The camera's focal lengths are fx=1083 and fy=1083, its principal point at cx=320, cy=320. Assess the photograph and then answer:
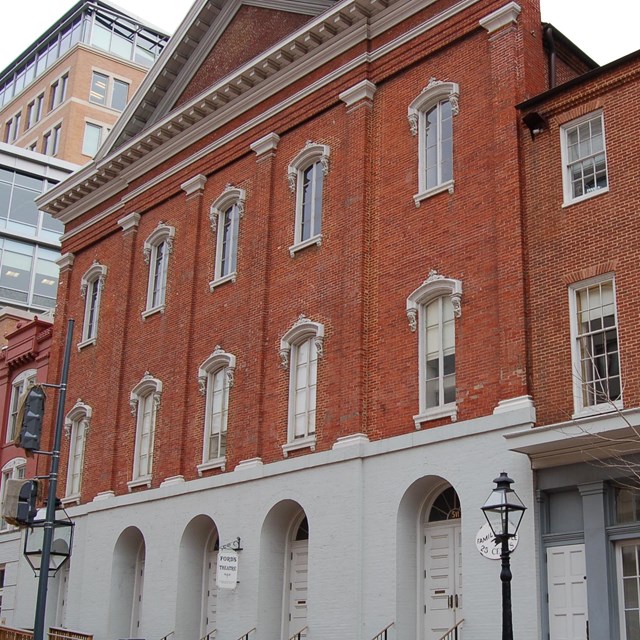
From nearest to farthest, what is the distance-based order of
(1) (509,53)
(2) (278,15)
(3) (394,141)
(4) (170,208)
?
(1) (509,53), (3) (394,141), (2) (278,15), (4) (170,208)

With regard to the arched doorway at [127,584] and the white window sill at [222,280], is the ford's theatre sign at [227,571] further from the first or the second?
the white window sill at [222,280]

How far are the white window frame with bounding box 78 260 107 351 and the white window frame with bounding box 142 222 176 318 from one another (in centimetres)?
265

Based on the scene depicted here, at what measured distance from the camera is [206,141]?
29.8 metres

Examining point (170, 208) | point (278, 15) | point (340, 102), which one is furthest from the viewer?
point (170, 208)

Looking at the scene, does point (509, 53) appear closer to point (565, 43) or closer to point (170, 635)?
point (565, 43)

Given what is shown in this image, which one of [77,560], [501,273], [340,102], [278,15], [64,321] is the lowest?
[77,560]

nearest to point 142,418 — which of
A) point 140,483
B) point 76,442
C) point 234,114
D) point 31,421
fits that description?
point 140,483

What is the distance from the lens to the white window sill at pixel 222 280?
2741 cm

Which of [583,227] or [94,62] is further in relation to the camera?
[94,62]

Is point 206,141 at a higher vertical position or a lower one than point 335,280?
higher

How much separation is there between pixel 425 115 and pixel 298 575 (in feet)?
34.3

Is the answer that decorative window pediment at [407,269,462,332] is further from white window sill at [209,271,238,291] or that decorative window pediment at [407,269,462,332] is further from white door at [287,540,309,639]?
white window sill at [209,271,238,291]

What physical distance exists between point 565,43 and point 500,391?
8.12 metres

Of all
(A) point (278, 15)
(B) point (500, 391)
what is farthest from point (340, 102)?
(B) point (500, 391)
